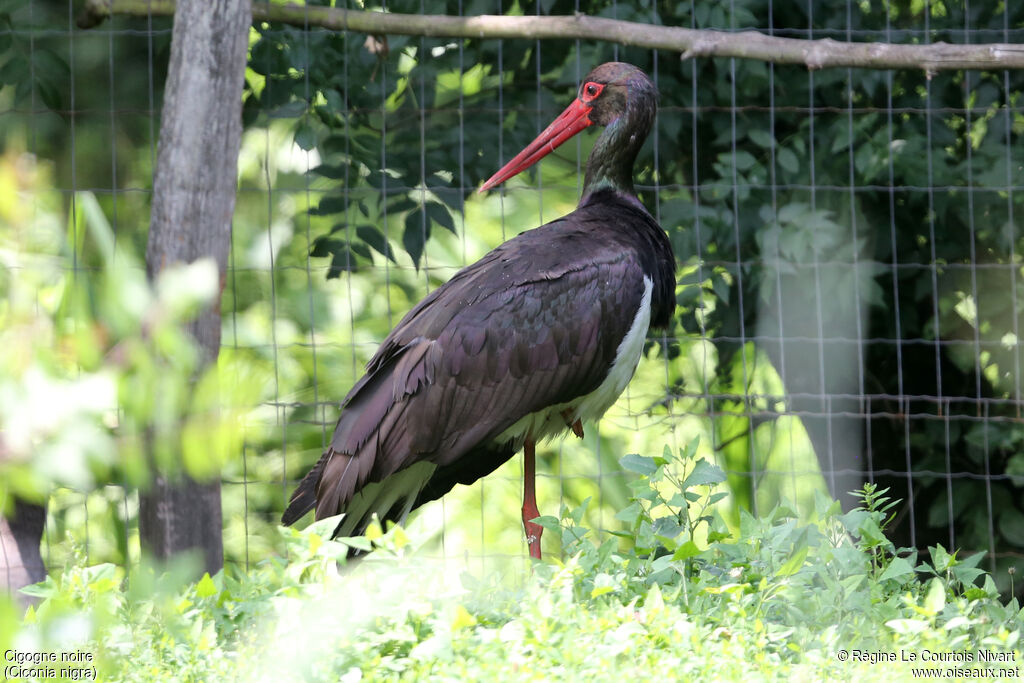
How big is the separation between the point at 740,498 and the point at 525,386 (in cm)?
213

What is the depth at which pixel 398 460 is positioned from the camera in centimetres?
363

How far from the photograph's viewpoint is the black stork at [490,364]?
12.0ft

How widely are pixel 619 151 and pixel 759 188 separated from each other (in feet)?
2.75

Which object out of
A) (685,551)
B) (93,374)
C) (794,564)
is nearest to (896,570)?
(794,564)

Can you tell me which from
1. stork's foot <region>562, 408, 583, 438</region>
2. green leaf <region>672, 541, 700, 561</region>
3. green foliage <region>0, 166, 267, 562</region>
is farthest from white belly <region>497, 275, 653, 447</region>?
green foliage <region>0, 166, 267, 562</region>

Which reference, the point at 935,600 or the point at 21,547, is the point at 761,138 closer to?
the point at 935,600

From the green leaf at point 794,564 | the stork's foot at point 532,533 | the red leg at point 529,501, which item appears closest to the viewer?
the green leaf at point 794,564

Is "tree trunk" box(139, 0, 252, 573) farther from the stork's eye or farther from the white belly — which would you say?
the stork's eye

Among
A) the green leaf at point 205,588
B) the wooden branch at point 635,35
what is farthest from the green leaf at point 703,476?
the wooden branch at point 635,35

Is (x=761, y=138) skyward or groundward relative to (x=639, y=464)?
skyward

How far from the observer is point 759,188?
4.90m

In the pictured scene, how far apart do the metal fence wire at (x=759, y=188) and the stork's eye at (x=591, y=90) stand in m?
0.29

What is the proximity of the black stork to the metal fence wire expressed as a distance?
2.52 ft

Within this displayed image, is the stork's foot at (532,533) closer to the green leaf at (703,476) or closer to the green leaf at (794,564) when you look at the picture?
the green leaf at (703,476)
